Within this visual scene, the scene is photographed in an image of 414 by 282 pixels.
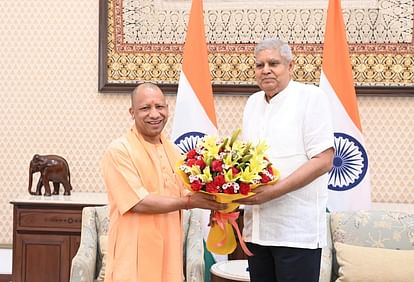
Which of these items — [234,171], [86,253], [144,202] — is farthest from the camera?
[86,253]

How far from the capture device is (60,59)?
16.4 feet

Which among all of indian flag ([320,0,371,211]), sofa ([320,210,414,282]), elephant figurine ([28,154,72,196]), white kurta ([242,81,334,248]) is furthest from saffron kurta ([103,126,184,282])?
elephant figurine ([28,154,72,196])

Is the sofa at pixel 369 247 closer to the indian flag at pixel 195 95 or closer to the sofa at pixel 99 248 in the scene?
the sofa at pixel 99 248

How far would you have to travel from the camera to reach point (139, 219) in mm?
2729

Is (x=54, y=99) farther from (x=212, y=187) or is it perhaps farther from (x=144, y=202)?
(x=212, y=187)

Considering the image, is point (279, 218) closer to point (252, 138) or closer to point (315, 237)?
point (315, 237)

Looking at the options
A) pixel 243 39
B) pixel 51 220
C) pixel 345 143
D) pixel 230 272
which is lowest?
pixel 230 272

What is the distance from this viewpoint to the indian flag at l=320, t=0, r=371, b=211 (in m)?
4.21

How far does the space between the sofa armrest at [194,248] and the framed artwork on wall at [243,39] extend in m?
1.11

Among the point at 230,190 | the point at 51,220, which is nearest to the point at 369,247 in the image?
the point at 230,190

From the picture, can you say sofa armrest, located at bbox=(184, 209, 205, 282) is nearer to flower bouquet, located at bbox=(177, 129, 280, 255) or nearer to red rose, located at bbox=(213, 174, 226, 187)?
flower bouquet, located at bbox=(177, 129, 280, 255)

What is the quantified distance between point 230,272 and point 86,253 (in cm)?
81

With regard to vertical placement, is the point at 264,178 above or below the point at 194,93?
below

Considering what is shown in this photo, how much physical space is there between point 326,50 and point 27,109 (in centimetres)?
221
